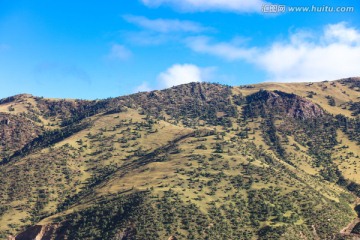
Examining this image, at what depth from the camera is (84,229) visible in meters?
195

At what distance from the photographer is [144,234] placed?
584 feet

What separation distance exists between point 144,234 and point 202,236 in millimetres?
26092

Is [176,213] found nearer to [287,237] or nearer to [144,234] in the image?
[144,234]

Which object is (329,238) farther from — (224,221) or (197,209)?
(197,209)

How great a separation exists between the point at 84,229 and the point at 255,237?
272 ft

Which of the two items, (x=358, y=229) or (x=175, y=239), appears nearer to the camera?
(x=175, y=239)

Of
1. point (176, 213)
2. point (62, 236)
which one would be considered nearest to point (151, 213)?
point (176, 213)

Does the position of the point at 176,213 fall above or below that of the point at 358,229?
above

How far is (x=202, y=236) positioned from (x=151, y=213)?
30.4 meters

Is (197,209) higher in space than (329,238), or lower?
higher

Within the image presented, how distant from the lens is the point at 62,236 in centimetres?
19900

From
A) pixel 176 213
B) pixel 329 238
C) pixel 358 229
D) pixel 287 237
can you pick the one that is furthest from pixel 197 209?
pixel 358 229

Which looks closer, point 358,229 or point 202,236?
point 202,236

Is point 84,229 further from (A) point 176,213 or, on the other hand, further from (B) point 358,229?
(B) point 358,229
